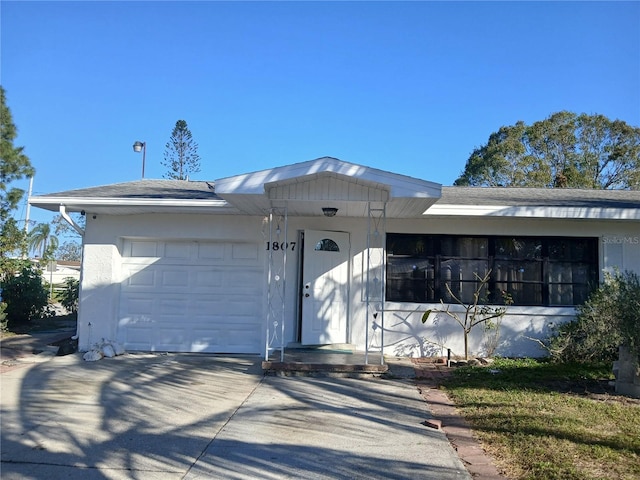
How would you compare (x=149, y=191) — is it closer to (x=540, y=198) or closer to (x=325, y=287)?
(x=325, y=287)

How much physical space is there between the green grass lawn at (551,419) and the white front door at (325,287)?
240 centimetres

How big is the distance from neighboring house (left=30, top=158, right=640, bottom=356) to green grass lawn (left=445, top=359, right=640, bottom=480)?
1.62m

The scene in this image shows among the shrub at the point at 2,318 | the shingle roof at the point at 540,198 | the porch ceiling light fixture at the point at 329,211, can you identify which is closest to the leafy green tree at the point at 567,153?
the shingle roof at the point at 540,198

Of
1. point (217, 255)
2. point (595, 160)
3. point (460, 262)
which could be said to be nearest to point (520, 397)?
point (460, 262)

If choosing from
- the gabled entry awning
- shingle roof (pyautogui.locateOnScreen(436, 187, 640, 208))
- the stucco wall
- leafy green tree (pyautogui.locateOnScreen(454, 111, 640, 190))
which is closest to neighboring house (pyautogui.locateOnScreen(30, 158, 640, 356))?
the stucco wall

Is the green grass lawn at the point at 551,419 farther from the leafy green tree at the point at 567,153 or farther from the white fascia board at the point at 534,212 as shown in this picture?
the leafy green tree at the point at 567,153

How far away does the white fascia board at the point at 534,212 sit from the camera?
8.78 meters

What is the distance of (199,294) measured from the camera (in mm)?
9711

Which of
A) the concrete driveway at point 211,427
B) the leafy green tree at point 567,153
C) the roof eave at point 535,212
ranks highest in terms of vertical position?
the leafy green tree at point 567,153

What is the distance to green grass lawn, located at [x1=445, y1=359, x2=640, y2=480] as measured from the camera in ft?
13.8

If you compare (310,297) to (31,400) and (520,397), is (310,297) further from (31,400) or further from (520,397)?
(31,400)

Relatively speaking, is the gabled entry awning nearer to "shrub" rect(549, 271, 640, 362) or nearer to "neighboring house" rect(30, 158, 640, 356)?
"neighboring house" rect(30, 158, 640, 356)

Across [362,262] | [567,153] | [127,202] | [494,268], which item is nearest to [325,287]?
[362,262]

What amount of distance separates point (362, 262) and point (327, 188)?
7.52ft
